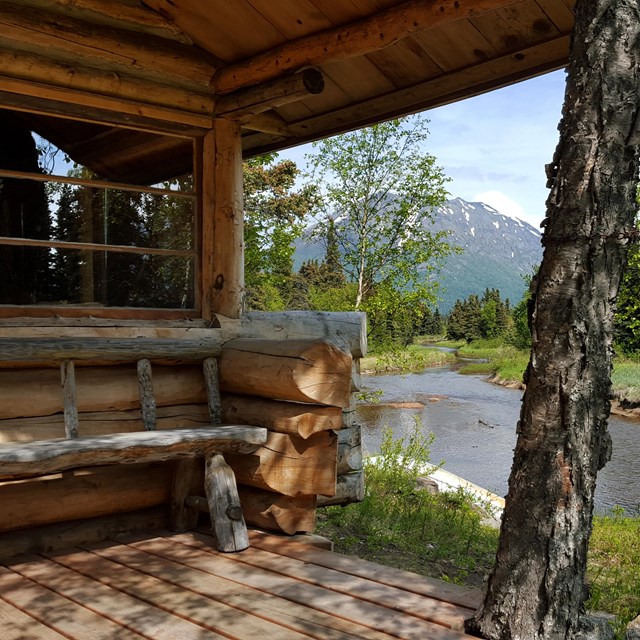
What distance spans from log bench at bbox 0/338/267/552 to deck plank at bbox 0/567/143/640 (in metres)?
0.50

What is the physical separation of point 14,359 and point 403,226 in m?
10.3

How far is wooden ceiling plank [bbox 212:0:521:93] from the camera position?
378cm

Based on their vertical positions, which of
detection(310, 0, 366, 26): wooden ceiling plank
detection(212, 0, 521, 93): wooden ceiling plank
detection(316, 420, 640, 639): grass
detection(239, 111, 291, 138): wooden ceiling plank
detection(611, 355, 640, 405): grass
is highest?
detection(310, 0, 366, 26): wooden ceiling plank

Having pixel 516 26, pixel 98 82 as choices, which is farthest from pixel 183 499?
pixel 516 26

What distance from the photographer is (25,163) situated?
4520 millimetres

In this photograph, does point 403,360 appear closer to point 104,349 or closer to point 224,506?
point 104,349

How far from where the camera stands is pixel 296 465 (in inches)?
163

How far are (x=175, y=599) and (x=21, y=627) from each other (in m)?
0.60

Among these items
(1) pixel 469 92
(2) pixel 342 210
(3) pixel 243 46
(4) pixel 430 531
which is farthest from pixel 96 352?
(2) pixel 342 210

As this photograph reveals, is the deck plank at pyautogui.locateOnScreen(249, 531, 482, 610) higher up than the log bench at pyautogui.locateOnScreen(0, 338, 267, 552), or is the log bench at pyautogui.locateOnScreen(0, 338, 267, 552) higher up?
the log bench at pyautogui.locateOnScreen(0, 338, 267, 552)

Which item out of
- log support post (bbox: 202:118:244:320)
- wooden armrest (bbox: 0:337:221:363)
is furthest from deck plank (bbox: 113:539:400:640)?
log support post (bbox: 202:118:244:320)

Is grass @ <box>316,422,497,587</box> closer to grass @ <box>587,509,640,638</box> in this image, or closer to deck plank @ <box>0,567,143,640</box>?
grass @ <box>587,509,640,638</box>

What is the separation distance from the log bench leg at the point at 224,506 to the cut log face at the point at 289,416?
359 millimetres

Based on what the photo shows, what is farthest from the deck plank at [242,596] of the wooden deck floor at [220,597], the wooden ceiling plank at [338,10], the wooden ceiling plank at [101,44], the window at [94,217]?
the wooden ceiling plank at [338,10]
